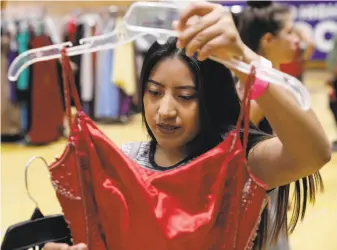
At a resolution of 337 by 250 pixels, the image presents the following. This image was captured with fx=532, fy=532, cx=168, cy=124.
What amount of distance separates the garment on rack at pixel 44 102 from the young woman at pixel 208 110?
3175mm

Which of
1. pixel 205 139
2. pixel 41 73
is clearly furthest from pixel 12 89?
pixel 205 139

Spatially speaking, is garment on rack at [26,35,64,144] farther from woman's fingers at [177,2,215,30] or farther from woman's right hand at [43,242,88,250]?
woman's fingers at [177,2,215,30]

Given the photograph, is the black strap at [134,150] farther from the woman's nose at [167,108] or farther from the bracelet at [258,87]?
the bracelet at [258,87]

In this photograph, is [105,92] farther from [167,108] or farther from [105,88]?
[167,108]

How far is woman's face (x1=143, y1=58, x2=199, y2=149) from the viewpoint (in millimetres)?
876

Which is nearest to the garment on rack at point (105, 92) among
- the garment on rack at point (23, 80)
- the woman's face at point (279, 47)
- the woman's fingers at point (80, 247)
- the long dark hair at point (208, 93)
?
the garment on rack at point (23, 80)

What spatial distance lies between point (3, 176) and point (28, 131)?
1.02 m

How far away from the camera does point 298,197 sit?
3.07 ft

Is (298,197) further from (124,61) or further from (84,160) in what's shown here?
(124,61)

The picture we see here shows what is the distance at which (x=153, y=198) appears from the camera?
0.84 metres

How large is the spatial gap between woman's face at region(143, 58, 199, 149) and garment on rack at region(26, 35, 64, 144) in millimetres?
3273

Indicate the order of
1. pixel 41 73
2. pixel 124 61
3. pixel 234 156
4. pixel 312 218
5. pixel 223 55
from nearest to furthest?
pixel 223 55, pixel 234 156, pixel 312 218, pixel 41 73, pixel 124 61

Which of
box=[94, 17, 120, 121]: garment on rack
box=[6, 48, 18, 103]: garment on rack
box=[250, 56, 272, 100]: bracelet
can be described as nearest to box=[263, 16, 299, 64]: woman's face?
box=[250, 56, 272, 100]: bracelet

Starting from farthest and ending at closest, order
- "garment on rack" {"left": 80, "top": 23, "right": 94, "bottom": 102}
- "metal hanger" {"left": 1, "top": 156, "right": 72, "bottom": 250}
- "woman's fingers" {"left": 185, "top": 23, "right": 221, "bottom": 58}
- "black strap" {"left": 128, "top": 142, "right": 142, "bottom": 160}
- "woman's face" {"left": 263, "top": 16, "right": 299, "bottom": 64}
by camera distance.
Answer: "garment on rack" {"left": 80, "top": 23, "right": 94, "bottom": 102} → "woman's face" {"left": 263, "top": 16, "right": 299, "bottom": 64} → "black strap" {"left": 128, "top": 142, "right": 142, "bottom": 160} → "metal hanger" {"left": 1, "top": 156, "right": 72, "bottom": 250} → "woman's fingers" {"left": 185, "top": 23, "right": 221, "bottom": 58}
